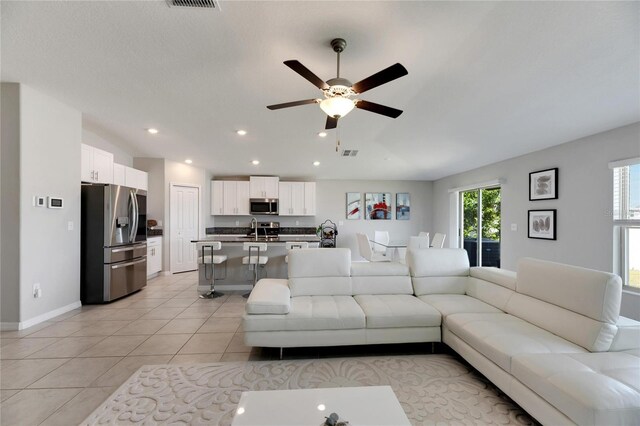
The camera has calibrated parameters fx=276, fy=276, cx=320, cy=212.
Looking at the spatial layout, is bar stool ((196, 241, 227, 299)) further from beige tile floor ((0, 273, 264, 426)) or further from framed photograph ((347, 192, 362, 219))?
framed photograph ((347, 192, 362, 219))

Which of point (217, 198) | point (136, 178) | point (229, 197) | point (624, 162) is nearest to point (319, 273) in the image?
point (624, 162)

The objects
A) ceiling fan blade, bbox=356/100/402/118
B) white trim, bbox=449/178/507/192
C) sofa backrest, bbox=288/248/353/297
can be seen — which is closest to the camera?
ceiling fan blade, bbox=356/100/402/118

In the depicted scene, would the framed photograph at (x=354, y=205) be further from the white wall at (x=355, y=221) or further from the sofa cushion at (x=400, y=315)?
the sofa cushion at (x=400, y=315)

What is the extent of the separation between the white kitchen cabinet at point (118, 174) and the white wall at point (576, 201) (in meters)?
7.13

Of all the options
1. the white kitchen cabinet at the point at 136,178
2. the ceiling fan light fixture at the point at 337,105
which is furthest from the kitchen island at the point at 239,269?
the ceiling fan light fixture at the point at 337,105

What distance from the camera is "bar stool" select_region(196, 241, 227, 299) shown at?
14.5 ft

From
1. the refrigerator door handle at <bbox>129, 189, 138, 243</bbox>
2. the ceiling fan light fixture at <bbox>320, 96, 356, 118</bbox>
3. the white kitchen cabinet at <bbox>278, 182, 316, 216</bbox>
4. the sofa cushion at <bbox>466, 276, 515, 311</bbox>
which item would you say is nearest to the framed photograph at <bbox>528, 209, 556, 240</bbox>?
the sofa cushion at <bbox>466, 276, 515, 311</bbox>

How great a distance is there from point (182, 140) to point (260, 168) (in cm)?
213

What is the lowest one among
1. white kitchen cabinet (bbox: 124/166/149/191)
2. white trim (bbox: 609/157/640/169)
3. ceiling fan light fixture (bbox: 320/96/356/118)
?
white trim (bbox: 609/157/640/169)

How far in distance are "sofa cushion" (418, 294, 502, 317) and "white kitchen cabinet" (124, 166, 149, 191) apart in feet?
18.3

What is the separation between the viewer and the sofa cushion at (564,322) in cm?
187

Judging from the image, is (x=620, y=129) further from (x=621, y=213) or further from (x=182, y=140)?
(x=182, y=140)

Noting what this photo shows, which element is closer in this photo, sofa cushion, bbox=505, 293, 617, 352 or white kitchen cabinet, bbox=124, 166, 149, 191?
sofa cushion, bbox=505, 293, 617, 352

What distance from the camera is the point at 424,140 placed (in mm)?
4598
